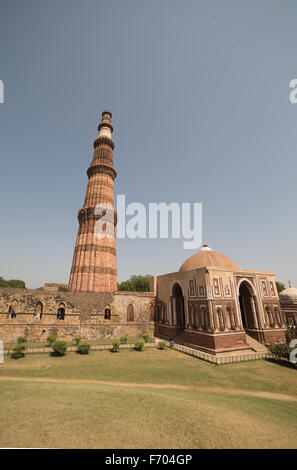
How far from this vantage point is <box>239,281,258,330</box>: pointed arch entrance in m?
19.3

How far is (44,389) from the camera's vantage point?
7809 mm

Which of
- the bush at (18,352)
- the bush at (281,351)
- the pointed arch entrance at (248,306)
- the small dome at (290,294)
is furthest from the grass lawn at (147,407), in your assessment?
the small dome at (290,294)

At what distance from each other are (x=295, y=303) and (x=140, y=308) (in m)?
20.0

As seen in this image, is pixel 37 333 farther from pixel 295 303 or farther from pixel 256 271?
pixel 295 303

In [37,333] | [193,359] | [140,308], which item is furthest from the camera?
[140,308]

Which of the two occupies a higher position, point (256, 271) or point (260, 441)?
point (256, 271)

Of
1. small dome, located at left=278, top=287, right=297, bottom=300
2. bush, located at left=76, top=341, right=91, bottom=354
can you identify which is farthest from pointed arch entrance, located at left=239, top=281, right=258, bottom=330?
bush, located at left=76, top=341, right=91, bottom=354

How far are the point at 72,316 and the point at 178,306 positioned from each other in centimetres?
1102

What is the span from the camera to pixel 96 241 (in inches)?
1009

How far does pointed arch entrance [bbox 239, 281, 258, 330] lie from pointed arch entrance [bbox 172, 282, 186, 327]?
6195 mm

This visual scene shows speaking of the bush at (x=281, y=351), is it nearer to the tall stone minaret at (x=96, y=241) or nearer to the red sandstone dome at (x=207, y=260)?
the red sandstone dome at (x=207, y=260)

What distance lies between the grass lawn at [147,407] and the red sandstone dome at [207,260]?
980 cm

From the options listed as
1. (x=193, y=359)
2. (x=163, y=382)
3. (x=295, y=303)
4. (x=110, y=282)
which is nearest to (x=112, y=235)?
(x=110, y=282)
